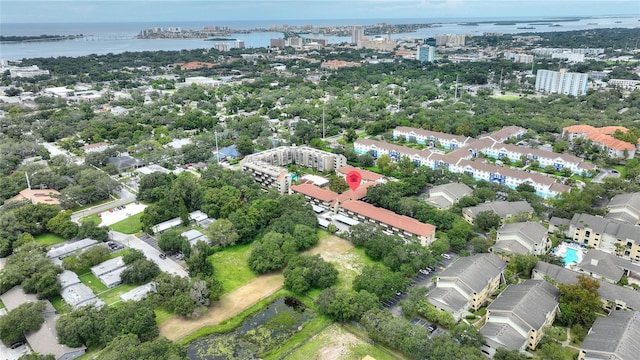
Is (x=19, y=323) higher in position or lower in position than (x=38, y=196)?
lower

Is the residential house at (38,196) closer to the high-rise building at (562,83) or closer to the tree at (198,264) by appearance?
the tree at (198,264)

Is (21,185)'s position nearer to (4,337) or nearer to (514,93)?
(4,337)

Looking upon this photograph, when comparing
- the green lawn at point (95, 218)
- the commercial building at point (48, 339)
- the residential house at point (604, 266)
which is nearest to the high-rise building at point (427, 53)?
the residential house at point (604, 266)

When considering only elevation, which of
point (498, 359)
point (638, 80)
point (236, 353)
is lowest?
point (236, 353)

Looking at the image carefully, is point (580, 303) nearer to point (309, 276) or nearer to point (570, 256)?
point (570, 256)

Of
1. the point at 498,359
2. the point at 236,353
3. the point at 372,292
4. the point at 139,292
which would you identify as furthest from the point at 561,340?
the point at 139,292

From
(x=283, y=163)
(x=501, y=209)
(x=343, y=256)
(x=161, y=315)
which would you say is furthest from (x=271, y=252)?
(x=283, y=163)
